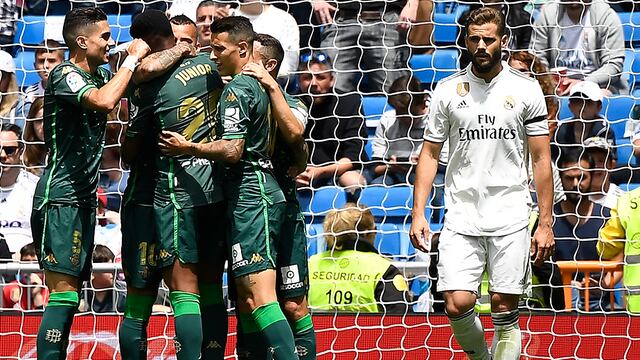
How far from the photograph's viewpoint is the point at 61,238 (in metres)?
5.72

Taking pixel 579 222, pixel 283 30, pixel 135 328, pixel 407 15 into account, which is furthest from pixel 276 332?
pixel 407 15

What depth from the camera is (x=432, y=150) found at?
19.9ft

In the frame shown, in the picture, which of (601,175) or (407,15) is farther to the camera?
(407,15)

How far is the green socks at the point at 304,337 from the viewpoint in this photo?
5.75 meters

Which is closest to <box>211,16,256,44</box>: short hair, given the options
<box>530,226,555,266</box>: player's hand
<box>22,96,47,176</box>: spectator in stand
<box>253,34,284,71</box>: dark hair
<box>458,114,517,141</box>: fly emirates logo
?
<box>253,34,284,71</box>: dark hair

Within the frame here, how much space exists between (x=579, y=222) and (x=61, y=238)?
393cm

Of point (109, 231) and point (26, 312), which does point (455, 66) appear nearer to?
point (109, 231)

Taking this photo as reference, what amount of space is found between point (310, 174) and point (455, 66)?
60.5 inches

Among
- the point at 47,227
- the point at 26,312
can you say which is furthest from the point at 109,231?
the point at 47,227

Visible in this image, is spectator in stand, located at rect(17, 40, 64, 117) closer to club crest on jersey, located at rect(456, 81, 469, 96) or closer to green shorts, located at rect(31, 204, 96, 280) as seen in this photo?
Answer: green shorts, located at rect(31, 204, 96, 280)

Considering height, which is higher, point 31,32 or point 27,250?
point 31,32

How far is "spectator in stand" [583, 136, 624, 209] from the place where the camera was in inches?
322

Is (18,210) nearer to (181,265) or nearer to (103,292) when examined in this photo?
(103,292)

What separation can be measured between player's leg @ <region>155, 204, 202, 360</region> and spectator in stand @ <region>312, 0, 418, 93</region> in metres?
3.53
